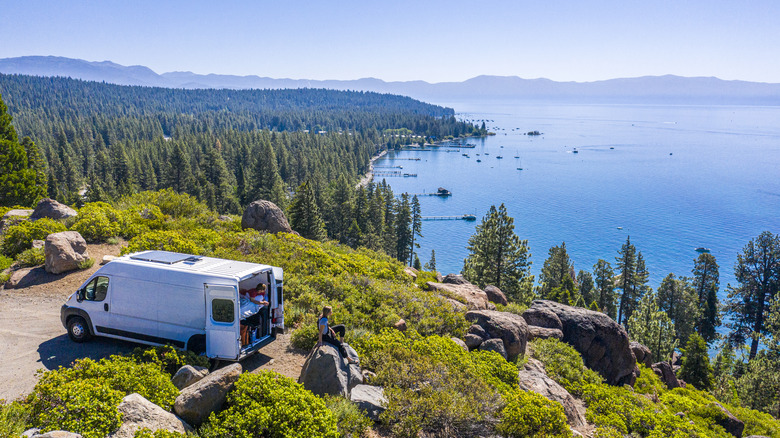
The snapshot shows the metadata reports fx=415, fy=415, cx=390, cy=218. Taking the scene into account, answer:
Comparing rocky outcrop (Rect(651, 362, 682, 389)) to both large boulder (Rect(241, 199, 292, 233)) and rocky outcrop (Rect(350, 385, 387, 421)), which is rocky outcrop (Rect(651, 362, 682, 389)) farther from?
large boulder (Rect(241, 199, 292, 233))

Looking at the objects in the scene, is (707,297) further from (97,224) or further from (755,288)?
(97,224)

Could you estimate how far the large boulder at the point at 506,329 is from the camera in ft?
53.1

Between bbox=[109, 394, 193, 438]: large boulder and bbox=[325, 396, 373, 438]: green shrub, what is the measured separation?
9.43 ft

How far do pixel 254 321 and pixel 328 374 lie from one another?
10.0 ft

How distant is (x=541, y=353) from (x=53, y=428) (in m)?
16.4

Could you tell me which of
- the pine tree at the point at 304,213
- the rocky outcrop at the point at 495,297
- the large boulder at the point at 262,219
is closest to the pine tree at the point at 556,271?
the rocky outcrop at the point at 495,297

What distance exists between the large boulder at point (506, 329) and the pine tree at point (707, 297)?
50.1m

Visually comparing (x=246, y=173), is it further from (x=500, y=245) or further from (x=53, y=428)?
(x=53, y=428)

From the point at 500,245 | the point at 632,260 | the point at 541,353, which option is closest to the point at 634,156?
the point at 632,260

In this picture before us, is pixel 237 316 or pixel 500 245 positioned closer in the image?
pixel 237 316

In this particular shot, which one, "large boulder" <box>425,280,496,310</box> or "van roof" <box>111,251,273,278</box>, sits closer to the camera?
"van roof" <box>111,251,273,278</box>

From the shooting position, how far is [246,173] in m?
101

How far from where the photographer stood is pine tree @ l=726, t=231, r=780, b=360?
165 feet

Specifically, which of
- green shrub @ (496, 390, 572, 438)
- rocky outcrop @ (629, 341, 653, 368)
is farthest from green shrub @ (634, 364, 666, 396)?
green shrub @ (496, 390, 572, 438)
